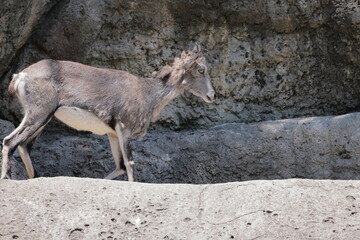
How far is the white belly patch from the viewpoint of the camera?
25.1ft

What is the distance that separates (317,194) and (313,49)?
4.05 metres

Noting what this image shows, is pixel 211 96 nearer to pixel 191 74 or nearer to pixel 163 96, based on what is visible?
pixel 191 74

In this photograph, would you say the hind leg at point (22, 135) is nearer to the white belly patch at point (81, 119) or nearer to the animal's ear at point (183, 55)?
the white belly patch at point (81, 119)

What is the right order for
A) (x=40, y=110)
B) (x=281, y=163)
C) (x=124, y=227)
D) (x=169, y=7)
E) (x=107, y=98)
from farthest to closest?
(x=169, y=7) → (x=281, y=163) → (x=107, y=98) → (x=40, y=110) → (x=124, y=227)

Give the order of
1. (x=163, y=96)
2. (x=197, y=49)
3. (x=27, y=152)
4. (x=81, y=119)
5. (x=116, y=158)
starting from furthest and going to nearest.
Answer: (x=197, y=49) → (x=163, y=96) → (x=116, y=158) → (x=81, y=119) → (x=27, y=152)

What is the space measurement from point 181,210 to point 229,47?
4.22 metres

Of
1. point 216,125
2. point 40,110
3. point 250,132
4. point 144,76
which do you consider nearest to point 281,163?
point 250,132

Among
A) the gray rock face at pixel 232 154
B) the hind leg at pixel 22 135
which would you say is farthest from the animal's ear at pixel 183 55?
the hind leg at pixel 22 135

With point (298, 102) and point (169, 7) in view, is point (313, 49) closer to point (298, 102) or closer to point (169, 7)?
point (298, 102)

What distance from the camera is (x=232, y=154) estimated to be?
8.56 meters

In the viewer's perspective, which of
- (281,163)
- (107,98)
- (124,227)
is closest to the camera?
(124,227)

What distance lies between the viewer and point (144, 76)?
30.6 ft

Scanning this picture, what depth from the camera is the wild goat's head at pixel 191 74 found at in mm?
8492

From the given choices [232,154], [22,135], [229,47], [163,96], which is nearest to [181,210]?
[22,135]
